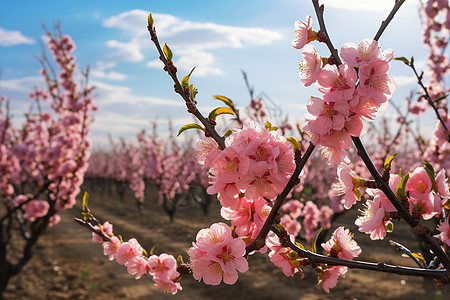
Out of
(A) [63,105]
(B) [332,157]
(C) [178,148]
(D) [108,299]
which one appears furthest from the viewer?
(C) [178,148]

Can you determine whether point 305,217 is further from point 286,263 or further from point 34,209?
point 286,263

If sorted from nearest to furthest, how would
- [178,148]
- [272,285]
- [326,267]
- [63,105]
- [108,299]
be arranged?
[326,267], [108,299], [272,285], [63,105], [178,148]

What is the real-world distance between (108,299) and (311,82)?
6.41 meters

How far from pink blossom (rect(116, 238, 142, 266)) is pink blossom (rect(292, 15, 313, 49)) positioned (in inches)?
53.5

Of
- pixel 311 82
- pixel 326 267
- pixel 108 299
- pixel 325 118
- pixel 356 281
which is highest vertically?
pixel 311 82

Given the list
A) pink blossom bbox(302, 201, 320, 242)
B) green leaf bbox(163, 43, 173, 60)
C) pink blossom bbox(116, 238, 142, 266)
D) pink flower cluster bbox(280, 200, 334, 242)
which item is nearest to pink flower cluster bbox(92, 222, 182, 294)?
pink blossom bbox(116, 238, 142, 266)

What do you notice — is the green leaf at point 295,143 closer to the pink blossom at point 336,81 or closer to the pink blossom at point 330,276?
the pink blossom at point 336,81

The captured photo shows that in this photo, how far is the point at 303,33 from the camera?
1180 mm

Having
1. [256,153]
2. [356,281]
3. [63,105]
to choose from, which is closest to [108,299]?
[63,105]

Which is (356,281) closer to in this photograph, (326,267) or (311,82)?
(326,267)

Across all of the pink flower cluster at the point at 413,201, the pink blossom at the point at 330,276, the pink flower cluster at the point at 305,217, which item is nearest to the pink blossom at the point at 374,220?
the pink flower cluster at the point at 413,201

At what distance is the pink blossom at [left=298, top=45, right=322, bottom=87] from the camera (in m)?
1.08

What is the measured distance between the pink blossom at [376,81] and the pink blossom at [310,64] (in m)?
0.12

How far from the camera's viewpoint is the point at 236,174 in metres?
1.07
